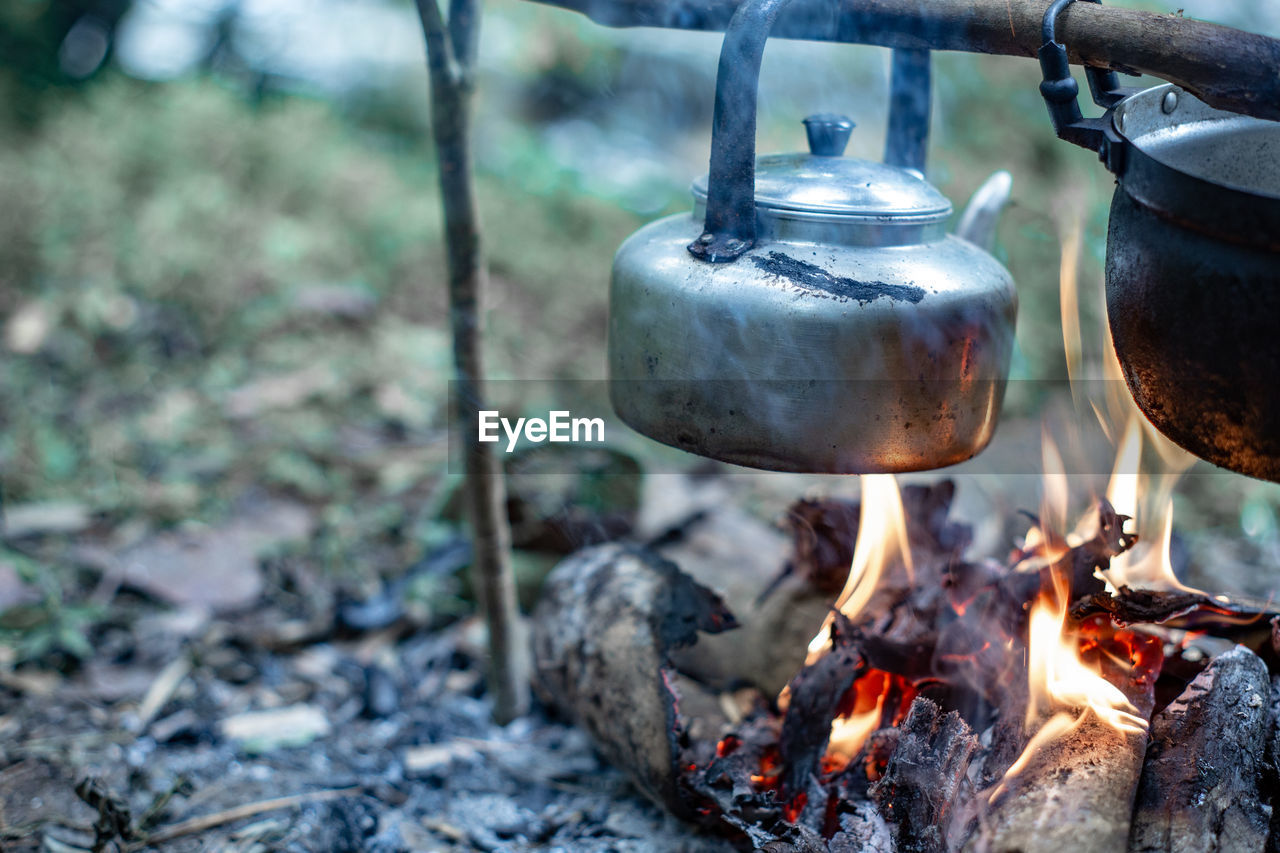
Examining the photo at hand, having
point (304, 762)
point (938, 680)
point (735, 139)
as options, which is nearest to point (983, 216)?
point (735, 139)

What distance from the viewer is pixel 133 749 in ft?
7.40

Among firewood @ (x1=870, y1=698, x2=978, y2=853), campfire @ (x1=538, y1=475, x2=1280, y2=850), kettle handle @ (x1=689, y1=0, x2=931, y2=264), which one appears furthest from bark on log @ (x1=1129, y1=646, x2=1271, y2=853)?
kettle handle @ (x1=689, y1=0, x2=931, y2=264)

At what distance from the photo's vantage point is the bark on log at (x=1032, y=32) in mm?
1232

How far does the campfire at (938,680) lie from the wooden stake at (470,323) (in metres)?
0.14

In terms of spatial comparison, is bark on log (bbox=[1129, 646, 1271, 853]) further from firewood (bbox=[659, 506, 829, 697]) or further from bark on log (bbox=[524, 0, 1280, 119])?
bark on log (bbox=[524, 0, 1280, 119])

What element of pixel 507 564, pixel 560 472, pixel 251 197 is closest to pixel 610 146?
pixel 251 197

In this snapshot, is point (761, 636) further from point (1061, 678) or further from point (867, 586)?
point (1061, 678)

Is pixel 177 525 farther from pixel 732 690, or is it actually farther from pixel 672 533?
pixel 732 690

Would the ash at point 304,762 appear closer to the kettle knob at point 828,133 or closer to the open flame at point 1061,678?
the open flame at point 1061,678

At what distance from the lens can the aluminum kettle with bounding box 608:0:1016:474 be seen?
1.36 meters

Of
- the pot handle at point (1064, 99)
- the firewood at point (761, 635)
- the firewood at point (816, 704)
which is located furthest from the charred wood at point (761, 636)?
the pot handle at point (1064, 99)

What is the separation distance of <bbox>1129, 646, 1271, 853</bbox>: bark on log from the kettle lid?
0.93 metres

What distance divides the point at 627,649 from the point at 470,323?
2.79 feet

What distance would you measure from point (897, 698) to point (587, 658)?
0.68m
